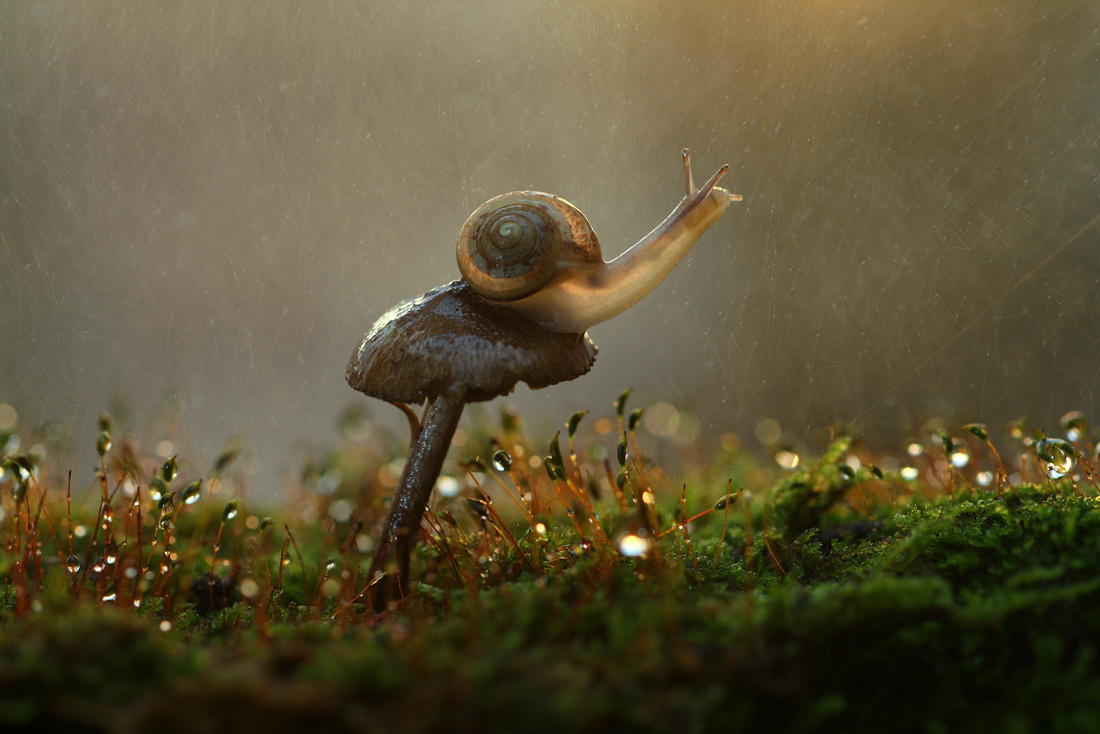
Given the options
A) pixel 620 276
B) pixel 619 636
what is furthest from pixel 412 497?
pixel 619 636

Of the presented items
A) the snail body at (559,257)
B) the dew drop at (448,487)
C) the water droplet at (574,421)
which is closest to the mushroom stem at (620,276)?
the snail body at (559,257)

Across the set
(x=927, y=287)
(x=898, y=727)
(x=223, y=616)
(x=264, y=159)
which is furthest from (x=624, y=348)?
(x=898, y=727)

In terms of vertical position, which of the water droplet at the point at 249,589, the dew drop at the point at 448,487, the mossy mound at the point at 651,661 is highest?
the dew drop at the point at 448,487

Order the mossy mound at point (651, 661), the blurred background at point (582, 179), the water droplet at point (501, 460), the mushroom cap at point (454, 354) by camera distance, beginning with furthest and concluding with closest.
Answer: the blurred background at point (582, 179), the water droplet at point (501, 460), the mushroom cap at point (454, 354), the mossy mound at point (651, 661)

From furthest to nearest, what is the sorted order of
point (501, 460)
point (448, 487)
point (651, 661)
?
point (448, 487) < point (501, 460) < point (651, 661)

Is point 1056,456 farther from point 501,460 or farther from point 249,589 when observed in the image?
point 249,589

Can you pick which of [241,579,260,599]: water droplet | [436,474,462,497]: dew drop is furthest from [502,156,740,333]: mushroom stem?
[241,579,260,599]: water droplet

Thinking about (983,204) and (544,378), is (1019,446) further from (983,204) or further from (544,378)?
(544,378)

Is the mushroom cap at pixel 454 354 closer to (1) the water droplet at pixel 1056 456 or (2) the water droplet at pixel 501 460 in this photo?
(2) the water droplet at pixel 501 460
